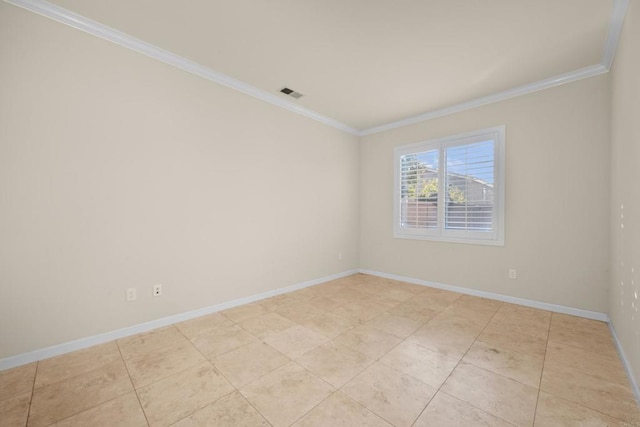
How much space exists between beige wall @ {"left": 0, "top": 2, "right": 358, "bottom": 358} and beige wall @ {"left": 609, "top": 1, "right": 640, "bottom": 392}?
Answer: 11.0 ft

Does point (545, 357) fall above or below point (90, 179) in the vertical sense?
below

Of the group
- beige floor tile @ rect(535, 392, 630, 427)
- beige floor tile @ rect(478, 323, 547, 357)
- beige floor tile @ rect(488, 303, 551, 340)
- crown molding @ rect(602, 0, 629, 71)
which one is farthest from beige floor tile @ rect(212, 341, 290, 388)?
crown molding @ rect(602, 0, 629, 71)

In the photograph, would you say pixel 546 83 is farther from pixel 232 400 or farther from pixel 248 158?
pixel 232 400

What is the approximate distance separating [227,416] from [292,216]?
2636mm

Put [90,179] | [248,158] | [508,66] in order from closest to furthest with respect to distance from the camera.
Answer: [90,179] < [508,66] < [248,158]

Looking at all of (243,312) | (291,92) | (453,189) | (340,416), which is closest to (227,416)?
(340,416)

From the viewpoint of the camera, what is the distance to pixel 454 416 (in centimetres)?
146

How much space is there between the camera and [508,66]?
277 centimetres

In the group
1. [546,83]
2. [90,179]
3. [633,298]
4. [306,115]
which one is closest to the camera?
[633,298]

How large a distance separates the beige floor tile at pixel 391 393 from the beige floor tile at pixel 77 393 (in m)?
1.56

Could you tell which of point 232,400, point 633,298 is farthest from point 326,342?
point 633,298

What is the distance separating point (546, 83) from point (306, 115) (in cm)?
312

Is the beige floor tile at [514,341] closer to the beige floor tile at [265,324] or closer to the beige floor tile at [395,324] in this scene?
the beige floor tile at [395,324]

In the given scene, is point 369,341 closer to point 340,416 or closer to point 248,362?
point 340,416
